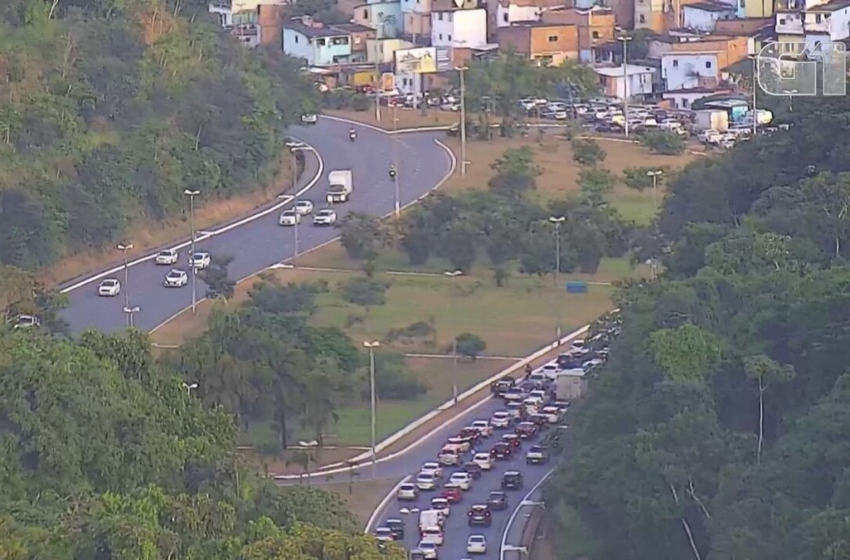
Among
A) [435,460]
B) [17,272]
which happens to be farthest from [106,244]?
[435,460]

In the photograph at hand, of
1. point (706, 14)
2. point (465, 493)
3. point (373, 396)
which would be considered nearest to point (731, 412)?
point (465, 493)

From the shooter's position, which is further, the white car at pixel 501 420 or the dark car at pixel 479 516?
the white car at pixel 501 420

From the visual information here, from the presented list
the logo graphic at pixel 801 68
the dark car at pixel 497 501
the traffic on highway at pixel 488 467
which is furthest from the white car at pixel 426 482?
the logo graphic at pixel 801 68

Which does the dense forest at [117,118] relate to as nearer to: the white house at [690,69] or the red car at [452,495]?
the white house at [690,69]

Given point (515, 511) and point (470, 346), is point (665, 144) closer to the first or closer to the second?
point (470, 346)

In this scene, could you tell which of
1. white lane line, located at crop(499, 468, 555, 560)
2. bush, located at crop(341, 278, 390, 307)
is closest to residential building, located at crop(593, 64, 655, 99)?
bush, located at crop(341, 278, 390, 307)

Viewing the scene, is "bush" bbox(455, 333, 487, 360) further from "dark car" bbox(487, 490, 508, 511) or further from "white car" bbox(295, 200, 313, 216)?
"white car" bbox(295, 200, 313, 216)

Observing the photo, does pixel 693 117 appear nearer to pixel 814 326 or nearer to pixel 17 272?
pixel 17 272
